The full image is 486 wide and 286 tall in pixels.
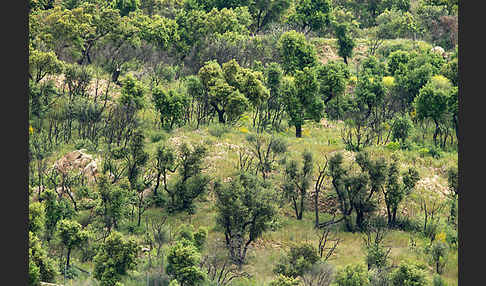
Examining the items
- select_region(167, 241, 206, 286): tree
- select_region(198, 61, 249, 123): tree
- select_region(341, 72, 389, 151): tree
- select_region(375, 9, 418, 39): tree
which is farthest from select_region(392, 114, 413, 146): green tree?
select_region(375, 9, 418, 39): tree

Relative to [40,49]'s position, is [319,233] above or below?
below

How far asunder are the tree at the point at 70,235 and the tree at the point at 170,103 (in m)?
17.3

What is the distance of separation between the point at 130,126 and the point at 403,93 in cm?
2439

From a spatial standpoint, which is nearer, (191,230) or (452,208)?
(191,230)

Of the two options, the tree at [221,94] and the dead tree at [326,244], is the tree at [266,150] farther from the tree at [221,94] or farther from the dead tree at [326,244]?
the dead tree at [326,244]

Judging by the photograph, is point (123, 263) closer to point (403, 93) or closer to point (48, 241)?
point (48, 241)

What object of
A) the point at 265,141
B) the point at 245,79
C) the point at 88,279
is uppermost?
the point at 245,79

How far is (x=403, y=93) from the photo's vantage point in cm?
7744

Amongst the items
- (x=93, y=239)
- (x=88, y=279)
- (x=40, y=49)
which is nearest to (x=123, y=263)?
(x=88, y=279)

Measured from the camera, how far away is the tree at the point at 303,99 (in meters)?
71.3

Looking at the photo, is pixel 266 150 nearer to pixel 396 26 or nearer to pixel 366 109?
pixel 366 109

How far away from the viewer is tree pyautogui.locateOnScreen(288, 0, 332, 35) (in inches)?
3767

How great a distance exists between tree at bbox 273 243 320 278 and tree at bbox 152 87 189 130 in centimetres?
1869

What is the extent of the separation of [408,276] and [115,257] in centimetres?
1651
